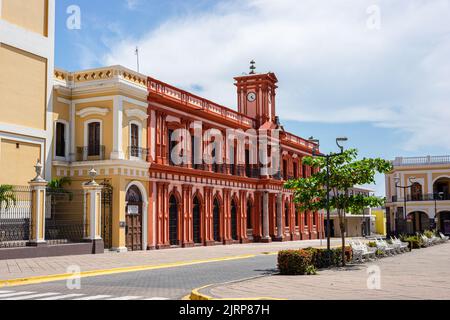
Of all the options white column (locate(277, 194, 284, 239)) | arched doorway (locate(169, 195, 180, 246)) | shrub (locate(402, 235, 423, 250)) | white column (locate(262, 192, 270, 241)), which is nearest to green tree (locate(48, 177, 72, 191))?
arched doorway (locate(169, 195, 180, 246))

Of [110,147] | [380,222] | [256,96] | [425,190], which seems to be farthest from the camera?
[380,222]

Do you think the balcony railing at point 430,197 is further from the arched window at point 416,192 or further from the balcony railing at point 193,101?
the balcony railing at point 193,101

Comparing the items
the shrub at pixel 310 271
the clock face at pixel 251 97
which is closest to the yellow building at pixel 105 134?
the shrub at pixel 310 271

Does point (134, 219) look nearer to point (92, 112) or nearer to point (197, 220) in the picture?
point (92, 112)

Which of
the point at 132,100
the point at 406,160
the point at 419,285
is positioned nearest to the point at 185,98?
the point at 132,100

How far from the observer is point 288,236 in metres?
48.3

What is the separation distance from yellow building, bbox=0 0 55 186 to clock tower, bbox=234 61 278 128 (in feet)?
66.1

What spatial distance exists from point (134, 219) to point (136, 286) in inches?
639

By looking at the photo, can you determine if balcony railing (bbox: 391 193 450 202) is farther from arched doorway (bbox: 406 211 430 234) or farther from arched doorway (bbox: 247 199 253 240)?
arched doorway (bbox: 247 199 253 240)

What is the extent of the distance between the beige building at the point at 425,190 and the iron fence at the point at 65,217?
44259mm

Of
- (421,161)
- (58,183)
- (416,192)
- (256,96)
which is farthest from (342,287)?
(416,192)

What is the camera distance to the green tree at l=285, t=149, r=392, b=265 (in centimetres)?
1994

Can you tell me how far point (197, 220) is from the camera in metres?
36.2
